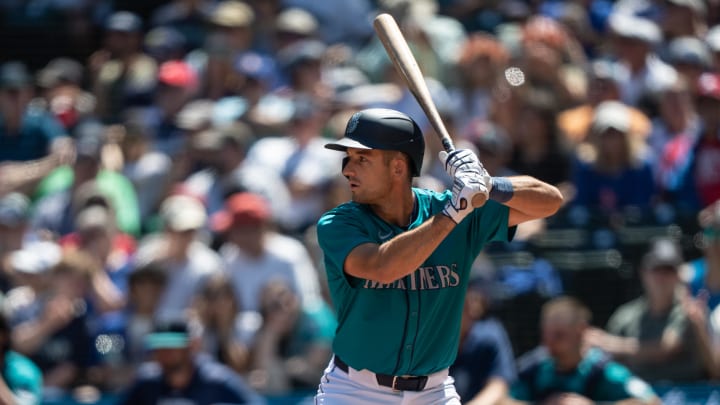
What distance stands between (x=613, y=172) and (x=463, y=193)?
15.2 feet

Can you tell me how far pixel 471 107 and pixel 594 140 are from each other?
1.32 meters

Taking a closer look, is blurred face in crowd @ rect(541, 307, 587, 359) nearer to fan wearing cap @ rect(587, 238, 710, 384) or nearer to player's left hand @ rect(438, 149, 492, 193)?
fan wearing cap @ rect(587, 238, 710, 384)

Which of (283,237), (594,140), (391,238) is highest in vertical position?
(391,238)

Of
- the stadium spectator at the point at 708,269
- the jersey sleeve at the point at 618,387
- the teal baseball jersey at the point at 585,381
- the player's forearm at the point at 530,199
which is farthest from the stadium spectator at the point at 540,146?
the player's forearm at the point at 530,199

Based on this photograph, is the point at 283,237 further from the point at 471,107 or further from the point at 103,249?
the point at 471,107

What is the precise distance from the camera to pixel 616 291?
8562 millimetres

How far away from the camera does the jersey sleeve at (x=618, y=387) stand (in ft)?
23.6

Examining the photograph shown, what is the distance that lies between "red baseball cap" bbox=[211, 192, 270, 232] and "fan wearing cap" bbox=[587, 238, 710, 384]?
7.47 feet

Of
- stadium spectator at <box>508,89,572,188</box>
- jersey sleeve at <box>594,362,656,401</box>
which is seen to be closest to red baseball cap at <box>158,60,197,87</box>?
stadium spectator at <box>508,89,572,188</box>

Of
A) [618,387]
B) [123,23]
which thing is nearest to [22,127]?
[123,23]

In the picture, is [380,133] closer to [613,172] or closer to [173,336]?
[173,336]

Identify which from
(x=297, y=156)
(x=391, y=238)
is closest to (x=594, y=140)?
(x=297, y=156)

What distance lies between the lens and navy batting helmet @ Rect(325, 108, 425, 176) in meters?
4.89

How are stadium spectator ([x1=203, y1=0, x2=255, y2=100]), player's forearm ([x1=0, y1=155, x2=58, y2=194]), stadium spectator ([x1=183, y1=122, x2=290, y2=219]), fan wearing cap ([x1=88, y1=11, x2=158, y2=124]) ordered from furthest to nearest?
fan wearing cap ([x1=88, y1=11, x2=158, y2=124]) → stadium spectator ([x1=203, y1=0, x2=255, y2=100]) → player's forearm ([x1=0, y1=155, x2=58, y2=194]) → stadium spectator ([x1=183, y1=122, x2=290, y2=219])
